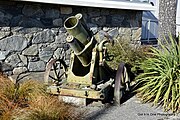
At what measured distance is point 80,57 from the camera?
17.5ft

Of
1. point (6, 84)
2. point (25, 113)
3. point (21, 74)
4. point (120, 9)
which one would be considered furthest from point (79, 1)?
point (25, 113)

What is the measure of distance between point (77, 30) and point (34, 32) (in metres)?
2.76

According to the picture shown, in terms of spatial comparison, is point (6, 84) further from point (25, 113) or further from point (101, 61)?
point (101, 61)

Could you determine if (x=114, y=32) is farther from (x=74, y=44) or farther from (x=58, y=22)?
(x=74, y=44)

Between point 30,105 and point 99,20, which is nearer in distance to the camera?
point 30,105

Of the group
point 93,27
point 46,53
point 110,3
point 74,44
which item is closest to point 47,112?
point 74,44

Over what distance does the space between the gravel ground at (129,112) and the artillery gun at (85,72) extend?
0.17 m

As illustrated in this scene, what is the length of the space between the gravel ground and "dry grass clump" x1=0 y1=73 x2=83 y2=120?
34cm

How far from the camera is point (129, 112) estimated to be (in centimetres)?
502

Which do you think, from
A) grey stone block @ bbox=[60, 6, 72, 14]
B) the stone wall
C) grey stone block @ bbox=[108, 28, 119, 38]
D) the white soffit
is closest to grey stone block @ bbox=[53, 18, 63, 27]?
the stone wall

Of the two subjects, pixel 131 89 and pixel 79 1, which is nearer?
pixel 131 89

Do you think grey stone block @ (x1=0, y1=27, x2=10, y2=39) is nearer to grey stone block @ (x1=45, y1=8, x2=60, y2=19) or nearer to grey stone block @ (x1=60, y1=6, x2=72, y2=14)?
grey stone block @ (x1=45, y1=8, x2=60, y2=19)

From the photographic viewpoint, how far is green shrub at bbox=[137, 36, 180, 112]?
5121mm

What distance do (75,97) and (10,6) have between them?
3.05 metres
